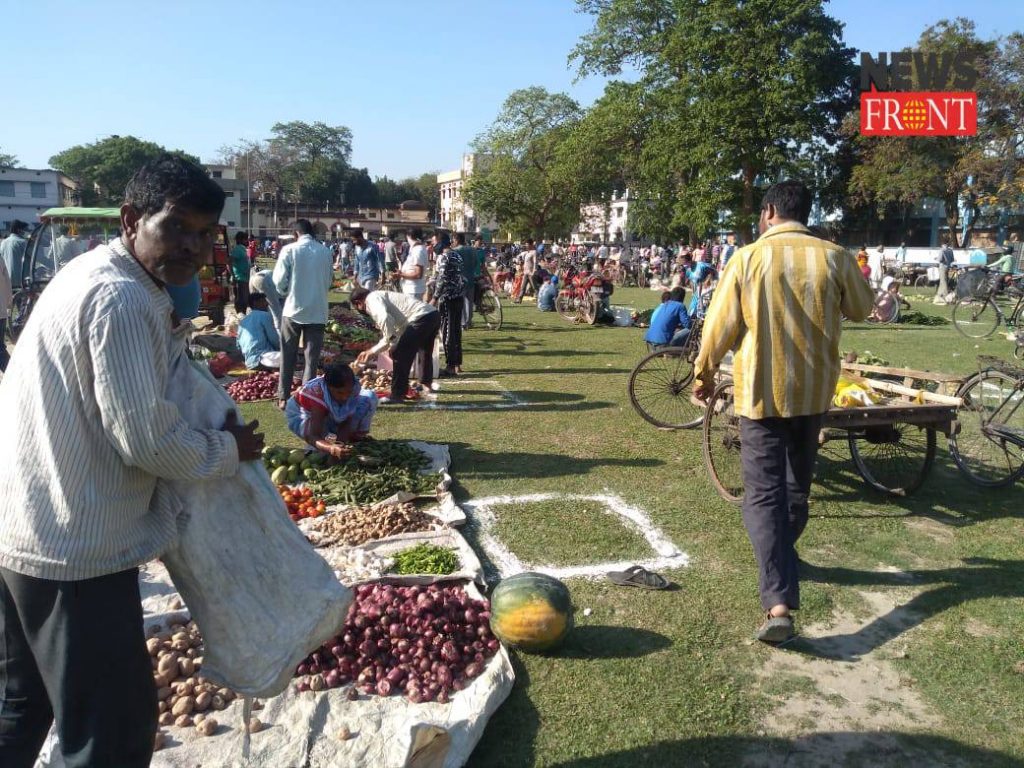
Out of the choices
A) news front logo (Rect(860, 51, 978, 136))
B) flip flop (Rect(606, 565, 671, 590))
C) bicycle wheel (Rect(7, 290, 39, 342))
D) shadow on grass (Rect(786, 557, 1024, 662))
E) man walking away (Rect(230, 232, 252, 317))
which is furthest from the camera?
news front logo (Rect(860, 51, 978, 136))

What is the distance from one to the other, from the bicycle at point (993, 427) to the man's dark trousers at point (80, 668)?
19.3 ft

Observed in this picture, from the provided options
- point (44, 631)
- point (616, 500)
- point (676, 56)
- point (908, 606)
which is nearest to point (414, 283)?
point (616, 500)

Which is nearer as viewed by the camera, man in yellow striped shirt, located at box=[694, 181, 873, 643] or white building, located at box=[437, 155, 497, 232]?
man in yellow striped shirt, located at box=[694, 181, 873, 643]

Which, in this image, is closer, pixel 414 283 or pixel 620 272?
pixel 414 283

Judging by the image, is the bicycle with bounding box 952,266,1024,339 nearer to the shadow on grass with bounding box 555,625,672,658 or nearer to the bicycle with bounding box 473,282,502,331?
the bicycle with bounding box 473,282,502,331

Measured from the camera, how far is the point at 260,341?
1095 centimetres

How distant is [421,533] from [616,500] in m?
1.63

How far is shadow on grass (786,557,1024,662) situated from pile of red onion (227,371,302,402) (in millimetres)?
7142

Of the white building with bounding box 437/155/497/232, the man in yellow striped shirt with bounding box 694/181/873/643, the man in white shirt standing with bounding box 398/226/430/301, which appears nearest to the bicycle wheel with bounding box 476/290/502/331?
the man in white shirt standing with bounding box 398/226/430/301

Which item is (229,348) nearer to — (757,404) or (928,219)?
(757,404)

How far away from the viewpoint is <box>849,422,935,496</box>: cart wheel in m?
5.77

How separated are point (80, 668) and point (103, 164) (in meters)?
96.5

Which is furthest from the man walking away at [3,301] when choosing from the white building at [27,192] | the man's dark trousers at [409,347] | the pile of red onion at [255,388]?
the white building at [27,192]

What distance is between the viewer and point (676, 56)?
38219 mm
